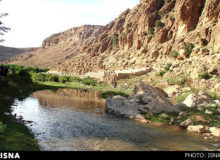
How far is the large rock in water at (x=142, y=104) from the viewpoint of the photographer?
19.7 m

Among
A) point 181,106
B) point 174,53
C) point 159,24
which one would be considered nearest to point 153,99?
point 181,106

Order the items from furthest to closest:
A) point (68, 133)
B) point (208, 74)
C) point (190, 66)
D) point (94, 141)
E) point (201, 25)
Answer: point (201, 25) < point (190, 66) < point (208, 74) < point (68, 133) < point (94, 141)

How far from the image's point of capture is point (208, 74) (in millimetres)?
34375

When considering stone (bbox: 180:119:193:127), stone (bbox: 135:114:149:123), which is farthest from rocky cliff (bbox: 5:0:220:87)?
stone (bbox: 135:114:149:123)

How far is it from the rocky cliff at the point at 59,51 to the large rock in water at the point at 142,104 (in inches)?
4816

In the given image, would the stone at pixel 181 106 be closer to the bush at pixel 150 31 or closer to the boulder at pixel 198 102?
the boulder at pixel 198 102

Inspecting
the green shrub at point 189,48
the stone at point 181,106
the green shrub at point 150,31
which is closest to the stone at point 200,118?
the stone at point 181,106

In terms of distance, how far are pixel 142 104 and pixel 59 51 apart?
525 ft

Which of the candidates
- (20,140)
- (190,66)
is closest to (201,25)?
(190,66)

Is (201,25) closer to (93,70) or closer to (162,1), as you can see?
(162,1)

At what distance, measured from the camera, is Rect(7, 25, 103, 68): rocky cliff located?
153 m

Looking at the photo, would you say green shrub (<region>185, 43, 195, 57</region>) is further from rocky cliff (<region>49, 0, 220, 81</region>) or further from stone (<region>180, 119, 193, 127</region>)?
stone (<region>180, 119, 193, 127</region>)

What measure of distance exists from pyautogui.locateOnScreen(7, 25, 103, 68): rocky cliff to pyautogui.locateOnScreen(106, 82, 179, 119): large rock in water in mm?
122317

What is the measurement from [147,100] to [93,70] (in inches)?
2405
